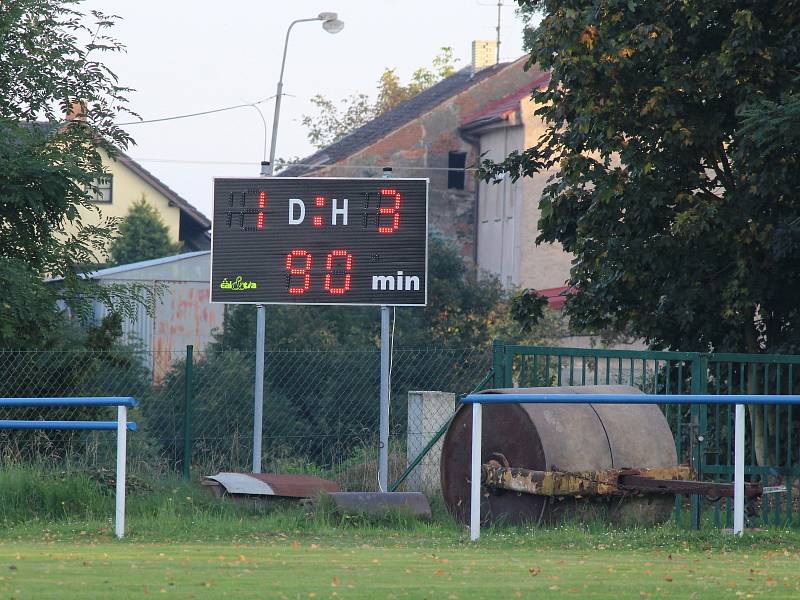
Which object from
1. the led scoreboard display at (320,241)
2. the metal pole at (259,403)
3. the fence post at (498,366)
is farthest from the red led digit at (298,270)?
the fence post at (498,366)

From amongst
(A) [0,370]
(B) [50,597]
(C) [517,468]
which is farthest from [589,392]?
(A) [0,370]

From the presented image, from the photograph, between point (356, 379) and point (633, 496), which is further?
point (356, 379)

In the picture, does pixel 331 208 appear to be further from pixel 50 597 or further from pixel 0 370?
pixel 50 597

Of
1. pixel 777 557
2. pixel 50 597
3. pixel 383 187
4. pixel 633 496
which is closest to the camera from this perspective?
pixel 50 597

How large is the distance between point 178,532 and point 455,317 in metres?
27.9

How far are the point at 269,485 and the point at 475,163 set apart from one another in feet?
109

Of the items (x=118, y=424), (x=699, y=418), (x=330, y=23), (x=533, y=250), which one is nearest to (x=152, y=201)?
(x=533, y=250)

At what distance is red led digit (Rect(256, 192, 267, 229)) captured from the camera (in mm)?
15367

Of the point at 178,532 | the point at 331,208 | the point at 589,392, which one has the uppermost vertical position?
the point at 331,208

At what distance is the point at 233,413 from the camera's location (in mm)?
20688

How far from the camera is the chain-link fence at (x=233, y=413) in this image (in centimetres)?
1522

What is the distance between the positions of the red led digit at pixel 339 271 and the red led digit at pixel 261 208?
86 cm

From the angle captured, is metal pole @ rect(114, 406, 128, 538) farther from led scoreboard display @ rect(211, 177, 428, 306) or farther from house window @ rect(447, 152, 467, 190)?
house window @ rect(447, 152, 467, 190)

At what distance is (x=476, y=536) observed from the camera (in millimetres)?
10234
